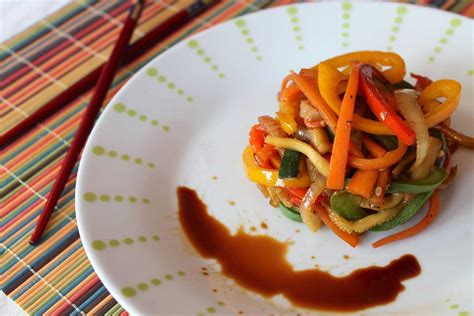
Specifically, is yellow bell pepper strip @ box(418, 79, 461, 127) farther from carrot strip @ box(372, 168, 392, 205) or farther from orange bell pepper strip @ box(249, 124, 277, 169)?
orange bell pepper strip @ box(249, 124, 277, 169)

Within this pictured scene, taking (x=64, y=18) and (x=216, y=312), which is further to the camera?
(x=64, y=18)

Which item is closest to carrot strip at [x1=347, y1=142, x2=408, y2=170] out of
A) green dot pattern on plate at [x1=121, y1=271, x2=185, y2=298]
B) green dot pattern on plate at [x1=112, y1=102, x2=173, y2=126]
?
green dot pattern on plate at [x1=121, y1=271, x2=185, y2=298]

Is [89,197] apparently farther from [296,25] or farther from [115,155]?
[296,25]

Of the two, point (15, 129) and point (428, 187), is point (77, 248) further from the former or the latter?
point (428, 187)

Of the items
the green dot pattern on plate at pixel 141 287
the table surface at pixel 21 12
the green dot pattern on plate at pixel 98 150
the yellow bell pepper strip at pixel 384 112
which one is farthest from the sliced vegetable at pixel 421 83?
the table surface at pixel 21 12

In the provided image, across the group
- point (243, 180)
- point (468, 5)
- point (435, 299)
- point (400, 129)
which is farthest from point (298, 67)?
point (435, 299)
